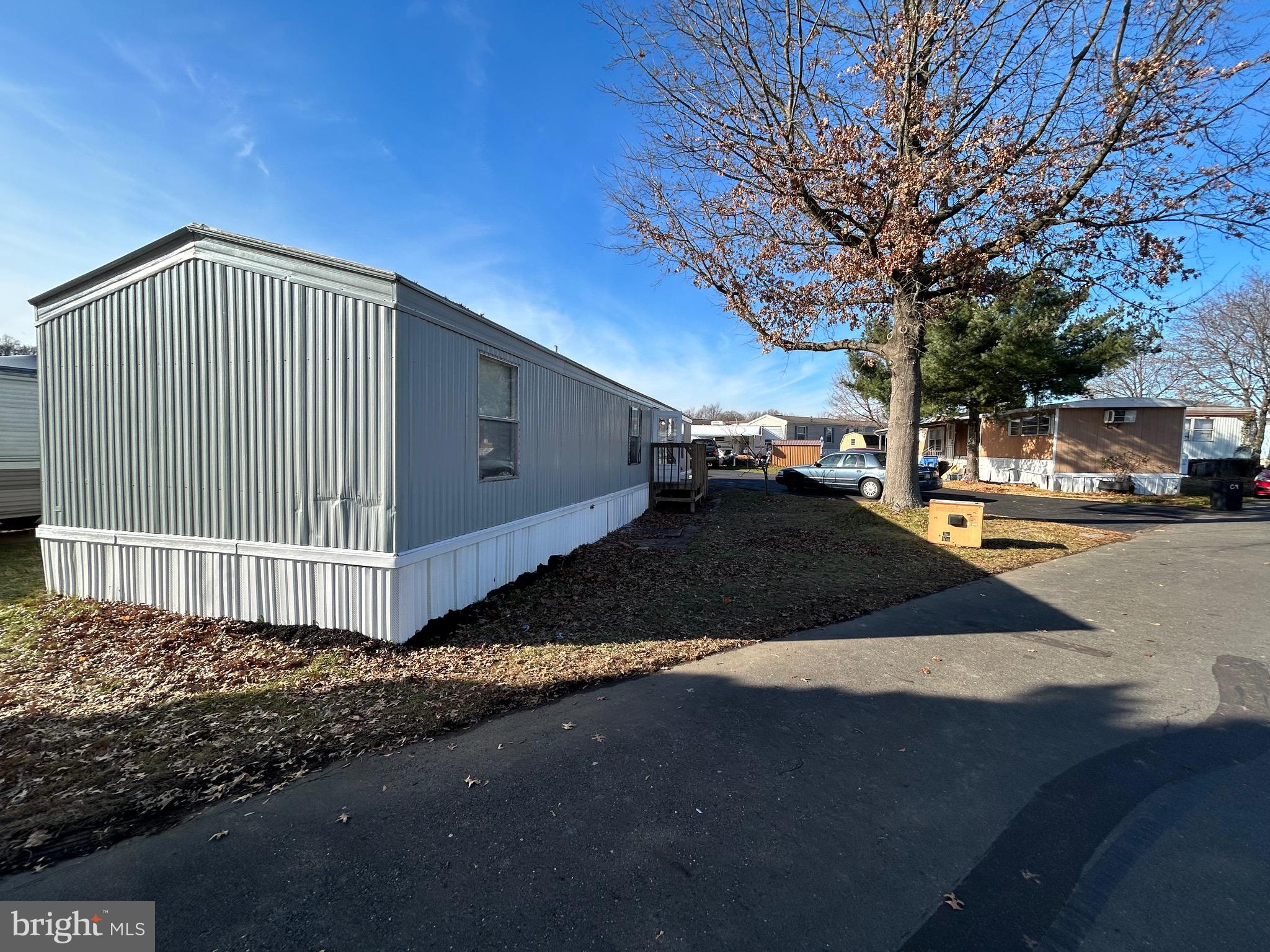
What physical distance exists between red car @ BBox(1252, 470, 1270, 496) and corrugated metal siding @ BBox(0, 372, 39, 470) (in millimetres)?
30679

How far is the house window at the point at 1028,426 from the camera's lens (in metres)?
20.0

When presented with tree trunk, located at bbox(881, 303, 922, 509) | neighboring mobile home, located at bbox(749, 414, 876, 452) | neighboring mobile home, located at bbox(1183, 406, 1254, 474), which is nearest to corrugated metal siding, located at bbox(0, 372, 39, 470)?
tree trunk, located at bbox(881, 303, 922, 509)

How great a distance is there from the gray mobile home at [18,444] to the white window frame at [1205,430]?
4387 centimetres

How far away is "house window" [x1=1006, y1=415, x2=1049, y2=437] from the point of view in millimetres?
20000

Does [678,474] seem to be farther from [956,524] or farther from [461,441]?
[461,441]

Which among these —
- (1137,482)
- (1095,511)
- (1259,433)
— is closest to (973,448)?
(1137,482)

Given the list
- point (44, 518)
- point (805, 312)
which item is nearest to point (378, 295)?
point (44, 518)

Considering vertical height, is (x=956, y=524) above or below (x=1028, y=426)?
below

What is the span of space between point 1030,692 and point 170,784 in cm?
514

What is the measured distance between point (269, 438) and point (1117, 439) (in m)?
23.8

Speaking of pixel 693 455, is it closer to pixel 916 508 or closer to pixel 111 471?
pixel 916 508

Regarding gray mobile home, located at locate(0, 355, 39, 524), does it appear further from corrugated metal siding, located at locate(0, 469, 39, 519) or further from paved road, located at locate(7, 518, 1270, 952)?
paved road, located at locate(7, 518, 1270, 952)

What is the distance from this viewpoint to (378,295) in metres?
4.34

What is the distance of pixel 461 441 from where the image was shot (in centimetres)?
523
